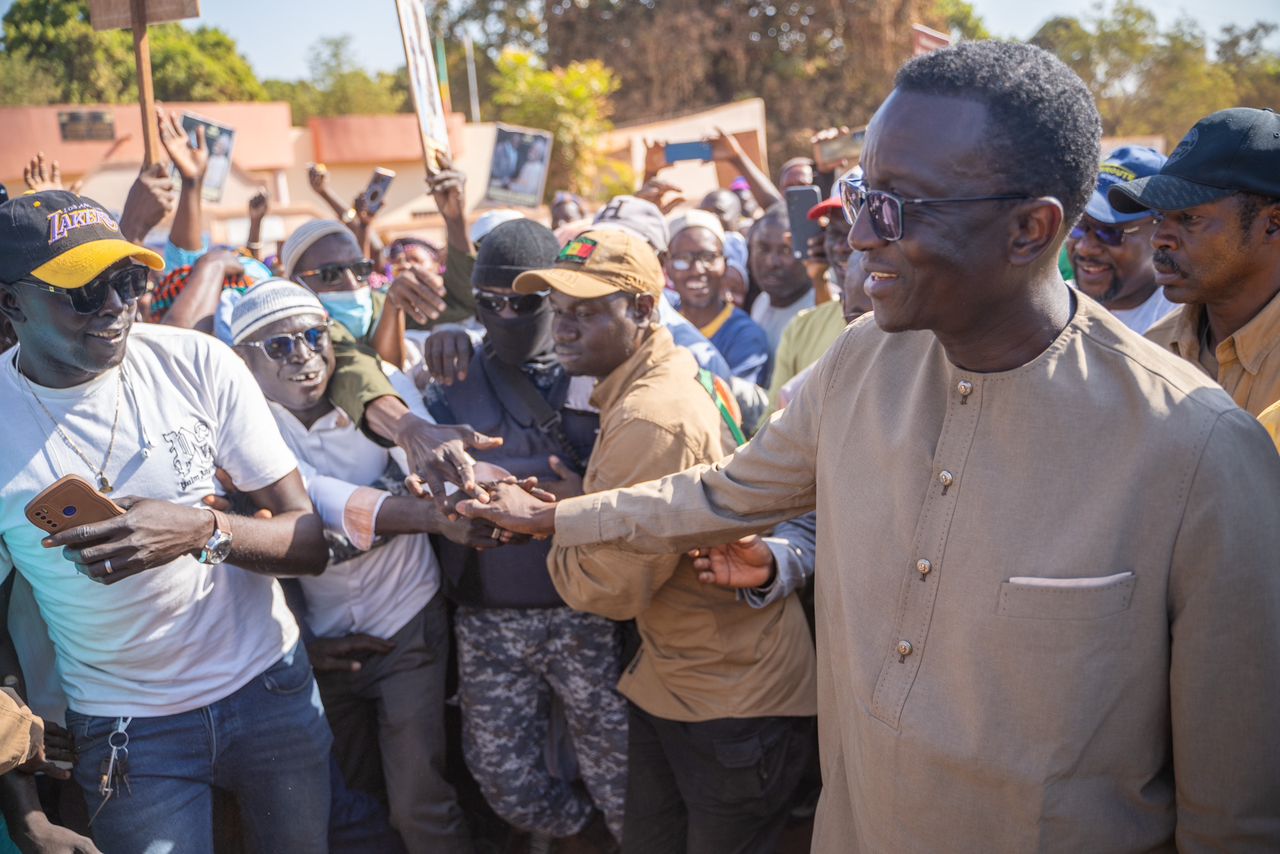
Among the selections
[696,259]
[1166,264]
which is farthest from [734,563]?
[696,259]

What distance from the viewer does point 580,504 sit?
2398 millimetres

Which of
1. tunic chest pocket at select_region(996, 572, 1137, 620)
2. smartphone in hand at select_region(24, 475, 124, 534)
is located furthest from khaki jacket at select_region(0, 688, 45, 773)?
tunic chest pocket at select_region(996, 572, 1137, 620)

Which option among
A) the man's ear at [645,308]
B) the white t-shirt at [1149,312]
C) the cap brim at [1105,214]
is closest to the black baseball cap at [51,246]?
the man's ear at [645,308]

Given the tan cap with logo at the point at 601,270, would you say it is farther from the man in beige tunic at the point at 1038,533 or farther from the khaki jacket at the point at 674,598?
the man in beige tunic at the point at 1038,533

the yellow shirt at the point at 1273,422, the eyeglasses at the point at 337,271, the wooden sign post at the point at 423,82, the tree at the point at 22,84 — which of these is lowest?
the yellow shirt at the point at 1273,422

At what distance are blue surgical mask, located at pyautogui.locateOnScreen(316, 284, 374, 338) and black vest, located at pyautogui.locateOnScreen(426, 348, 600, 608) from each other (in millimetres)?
791

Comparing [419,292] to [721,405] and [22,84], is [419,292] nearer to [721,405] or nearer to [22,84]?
[721,405]

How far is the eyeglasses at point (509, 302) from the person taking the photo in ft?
12.6

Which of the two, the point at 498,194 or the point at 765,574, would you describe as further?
the point at 498,194

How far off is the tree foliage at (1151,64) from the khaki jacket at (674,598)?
88.6 ft

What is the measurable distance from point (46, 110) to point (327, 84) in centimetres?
1733

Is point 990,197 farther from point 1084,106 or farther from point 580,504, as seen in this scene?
point 580,504

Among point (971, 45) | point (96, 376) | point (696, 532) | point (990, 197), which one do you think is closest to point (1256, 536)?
point (990, 197)

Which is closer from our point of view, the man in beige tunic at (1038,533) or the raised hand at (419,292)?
the man in beige tunic at (1038,533)
